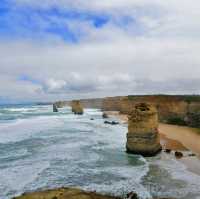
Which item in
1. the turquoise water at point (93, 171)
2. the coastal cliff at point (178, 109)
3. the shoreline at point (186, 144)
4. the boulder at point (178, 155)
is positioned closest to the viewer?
the turquoise water at point (93, 171)

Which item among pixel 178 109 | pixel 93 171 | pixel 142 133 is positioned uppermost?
pixel 178 109

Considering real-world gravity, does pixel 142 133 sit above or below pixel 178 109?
below

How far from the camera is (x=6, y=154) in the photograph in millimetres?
30297

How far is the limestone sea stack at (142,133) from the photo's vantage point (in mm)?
29000

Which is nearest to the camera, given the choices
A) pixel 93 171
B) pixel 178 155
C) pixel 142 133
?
pixel 93 171

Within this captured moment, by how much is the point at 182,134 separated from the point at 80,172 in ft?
87.9

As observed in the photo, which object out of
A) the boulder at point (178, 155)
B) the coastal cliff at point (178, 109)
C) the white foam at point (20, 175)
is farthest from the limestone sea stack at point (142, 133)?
the coastal cliff at point (178, 109)

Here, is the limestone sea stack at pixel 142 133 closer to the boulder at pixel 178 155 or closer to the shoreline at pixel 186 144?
the boulder at pixel 178 155

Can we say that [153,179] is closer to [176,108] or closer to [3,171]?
[3,171]

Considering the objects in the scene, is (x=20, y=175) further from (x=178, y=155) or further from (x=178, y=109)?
(x=178, y=109)

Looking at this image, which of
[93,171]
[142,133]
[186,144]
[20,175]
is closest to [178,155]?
[142,133]

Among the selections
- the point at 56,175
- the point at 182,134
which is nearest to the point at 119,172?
the point at 56,175

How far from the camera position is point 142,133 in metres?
29.0

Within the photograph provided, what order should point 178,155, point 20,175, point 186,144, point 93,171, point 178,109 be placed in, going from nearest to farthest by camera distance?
point 20,175, point 93,171, point 178,155, point 186,144, point 178,109
